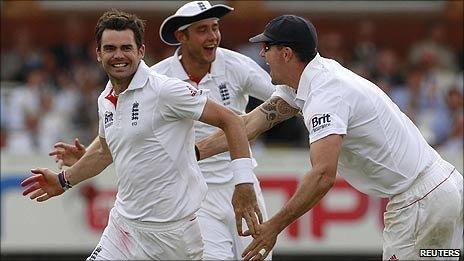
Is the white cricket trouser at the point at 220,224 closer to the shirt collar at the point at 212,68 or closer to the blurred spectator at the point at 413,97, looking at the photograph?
the shirt collar at the point at 212,68

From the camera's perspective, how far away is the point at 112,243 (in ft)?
23.9

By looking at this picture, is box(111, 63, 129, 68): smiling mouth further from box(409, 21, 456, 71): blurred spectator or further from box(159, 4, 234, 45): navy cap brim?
box(409, 21, 456, 71): blurred spectator

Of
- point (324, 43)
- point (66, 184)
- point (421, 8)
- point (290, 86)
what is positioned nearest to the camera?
point (290, 86)

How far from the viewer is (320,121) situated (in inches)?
258

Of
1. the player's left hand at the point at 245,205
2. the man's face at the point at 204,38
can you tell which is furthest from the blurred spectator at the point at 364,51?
the player's left hand at the point at 245,205

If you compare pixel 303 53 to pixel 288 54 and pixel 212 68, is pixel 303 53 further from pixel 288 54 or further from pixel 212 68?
pixel 212 68

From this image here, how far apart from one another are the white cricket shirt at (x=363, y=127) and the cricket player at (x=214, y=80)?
5.40 ft

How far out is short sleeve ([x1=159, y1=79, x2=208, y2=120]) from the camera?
7.01 meters

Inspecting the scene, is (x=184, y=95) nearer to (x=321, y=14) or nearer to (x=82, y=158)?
(x=82, y=158)

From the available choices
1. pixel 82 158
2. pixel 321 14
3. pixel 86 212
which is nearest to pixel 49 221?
pixel 86 212

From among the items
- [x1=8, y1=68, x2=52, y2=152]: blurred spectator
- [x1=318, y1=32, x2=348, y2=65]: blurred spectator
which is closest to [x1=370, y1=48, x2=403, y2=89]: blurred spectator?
[x1=318, y1=32, x2=348, y2=65]: blurred spectator

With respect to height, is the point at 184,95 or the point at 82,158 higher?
the point at 184,95

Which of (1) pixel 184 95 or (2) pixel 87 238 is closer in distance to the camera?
(1) pixel 184 95

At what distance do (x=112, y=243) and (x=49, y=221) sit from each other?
6115 millimetres
